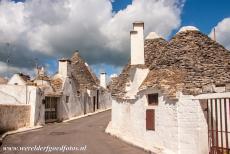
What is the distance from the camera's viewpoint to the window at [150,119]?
51.0 ft

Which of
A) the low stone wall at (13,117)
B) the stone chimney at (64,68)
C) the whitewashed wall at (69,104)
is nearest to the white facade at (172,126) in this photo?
the low stone wall at (13,117)

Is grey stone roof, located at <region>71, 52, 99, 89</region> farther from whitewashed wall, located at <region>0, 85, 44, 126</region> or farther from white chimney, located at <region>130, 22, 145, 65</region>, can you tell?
white chimney, located at <region>130, 22, 145, 65</region>

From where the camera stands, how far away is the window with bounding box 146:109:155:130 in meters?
15.5

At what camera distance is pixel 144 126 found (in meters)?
16.5

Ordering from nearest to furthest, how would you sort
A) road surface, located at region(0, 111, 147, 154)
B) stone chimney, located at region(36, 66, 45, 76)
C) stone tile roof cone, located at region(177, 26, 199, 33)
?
road surface, located at region(0, 111, 147, 154) → stone tile roof cone, located at region(177, 26, 199, 33) → stone chimney, located at region(36, 66, 45, 76)

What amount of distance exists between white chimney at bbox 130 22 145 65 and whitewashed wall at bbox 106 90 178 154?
2640 mm

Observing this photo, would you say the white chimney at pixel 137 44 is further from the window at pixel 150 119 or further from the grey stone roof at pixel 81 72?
the grey stone roof at pixel 81 72

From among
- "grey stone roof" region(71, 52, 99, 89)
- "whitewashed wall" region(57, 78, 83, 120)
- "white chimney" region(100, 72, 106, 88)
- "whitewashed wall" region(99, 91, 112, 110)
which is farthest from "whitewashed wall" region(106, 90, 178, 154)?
"white chimney" region(100, 72, 106, 88)

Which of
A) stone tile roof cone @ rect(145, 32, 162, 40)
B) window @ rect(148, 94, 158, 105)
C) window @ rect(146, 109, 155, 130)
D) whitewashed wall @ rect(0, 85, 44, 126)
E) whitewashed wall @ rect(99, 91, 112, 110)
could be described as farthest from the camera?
whitewashed wall @ rect(99, 91, 112, 110)

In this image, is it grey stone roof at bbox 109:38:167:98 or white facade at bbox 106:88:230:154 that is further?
grey stone roof at bbox 109:38:167:98

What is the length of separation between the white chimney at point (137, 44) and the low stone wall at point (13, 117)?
28.9ft

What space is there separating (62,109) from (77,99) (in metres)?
4.85

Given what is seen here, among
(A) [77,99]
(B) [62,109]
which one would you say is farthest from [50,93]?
(A) [77,99]

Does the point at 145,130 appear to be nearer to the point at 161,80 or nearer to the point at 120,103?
the point at 161,80
